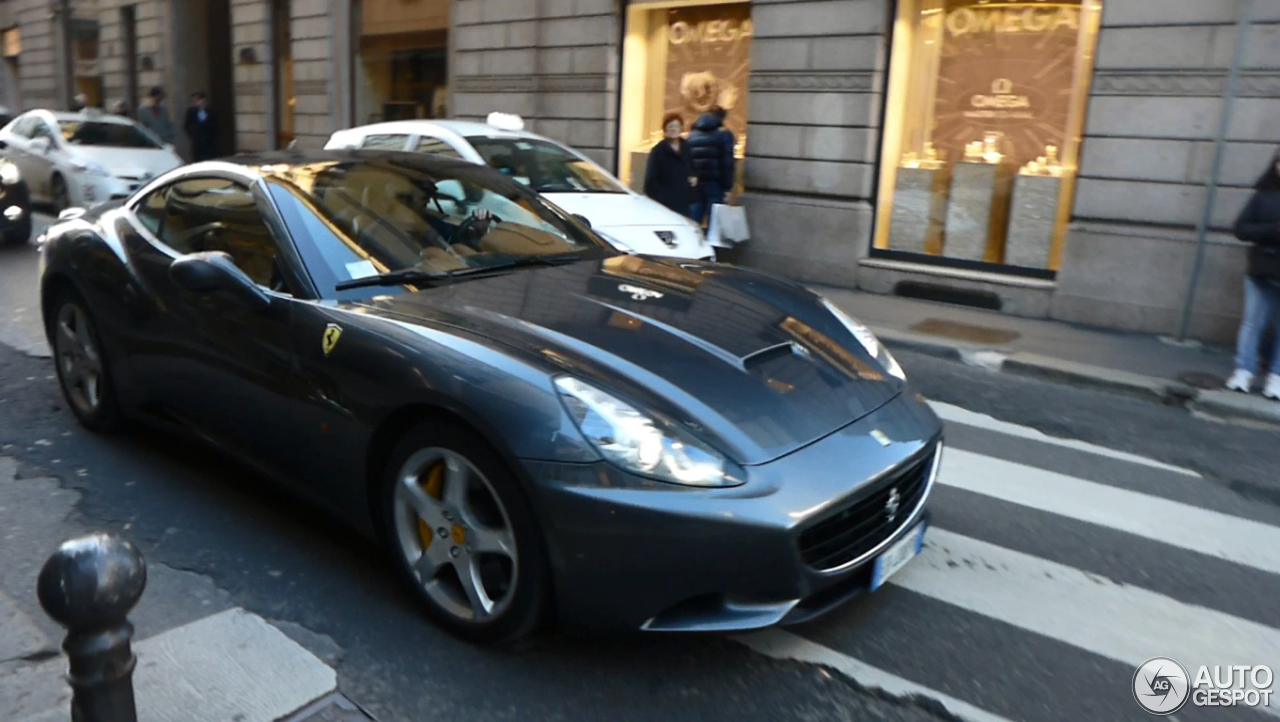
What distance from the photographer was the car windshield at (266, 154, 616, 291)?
3.85m

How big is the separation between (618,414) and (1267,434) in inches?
205

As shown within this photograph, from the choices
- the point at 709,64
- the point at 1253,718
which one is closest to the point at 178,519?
the point at 1253,718

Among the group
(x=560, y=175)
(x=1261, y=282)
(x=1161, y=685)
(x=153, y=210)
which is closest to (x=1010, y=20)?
(x=1261, y=282)

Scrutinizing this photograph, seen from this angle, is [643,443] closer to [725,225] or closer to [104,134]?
[725,225]

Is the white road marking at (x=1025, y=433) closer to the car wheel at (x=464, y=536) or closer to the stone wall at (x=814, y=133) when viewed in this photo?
the car wheel at (x=464, y=536)

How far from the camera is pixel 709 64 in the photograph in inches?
516

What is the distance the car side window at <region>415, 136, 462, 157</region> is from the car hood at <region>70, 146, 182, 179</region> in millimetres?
5573

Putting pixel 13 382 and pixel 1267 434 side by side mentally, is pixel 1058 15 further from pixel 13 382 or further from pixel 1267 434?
pixel 13 382

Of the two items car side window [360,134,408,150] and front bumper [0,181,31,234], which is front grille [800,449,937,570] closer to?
car side window [360,134,408,150]

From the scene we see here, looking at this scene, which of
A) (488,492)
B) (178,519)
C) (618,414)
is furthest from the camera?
(178,519)

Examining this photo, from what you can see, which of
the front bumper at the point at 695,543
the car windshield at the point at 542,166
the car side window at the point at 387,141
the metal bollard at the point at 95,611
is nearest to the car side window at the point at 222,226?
the front bumper at the point at 695,543

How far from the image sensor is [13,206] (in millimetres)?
11773

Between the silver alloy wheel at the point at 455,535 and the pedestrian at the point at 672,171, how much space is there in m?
8.22

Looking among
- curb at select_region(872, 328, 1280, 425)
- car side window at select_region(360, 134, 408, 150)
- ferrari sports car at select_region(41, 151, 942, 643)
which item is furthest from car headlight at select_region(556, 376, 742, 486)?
car side window at select_region(360, 134, 408, 150)
